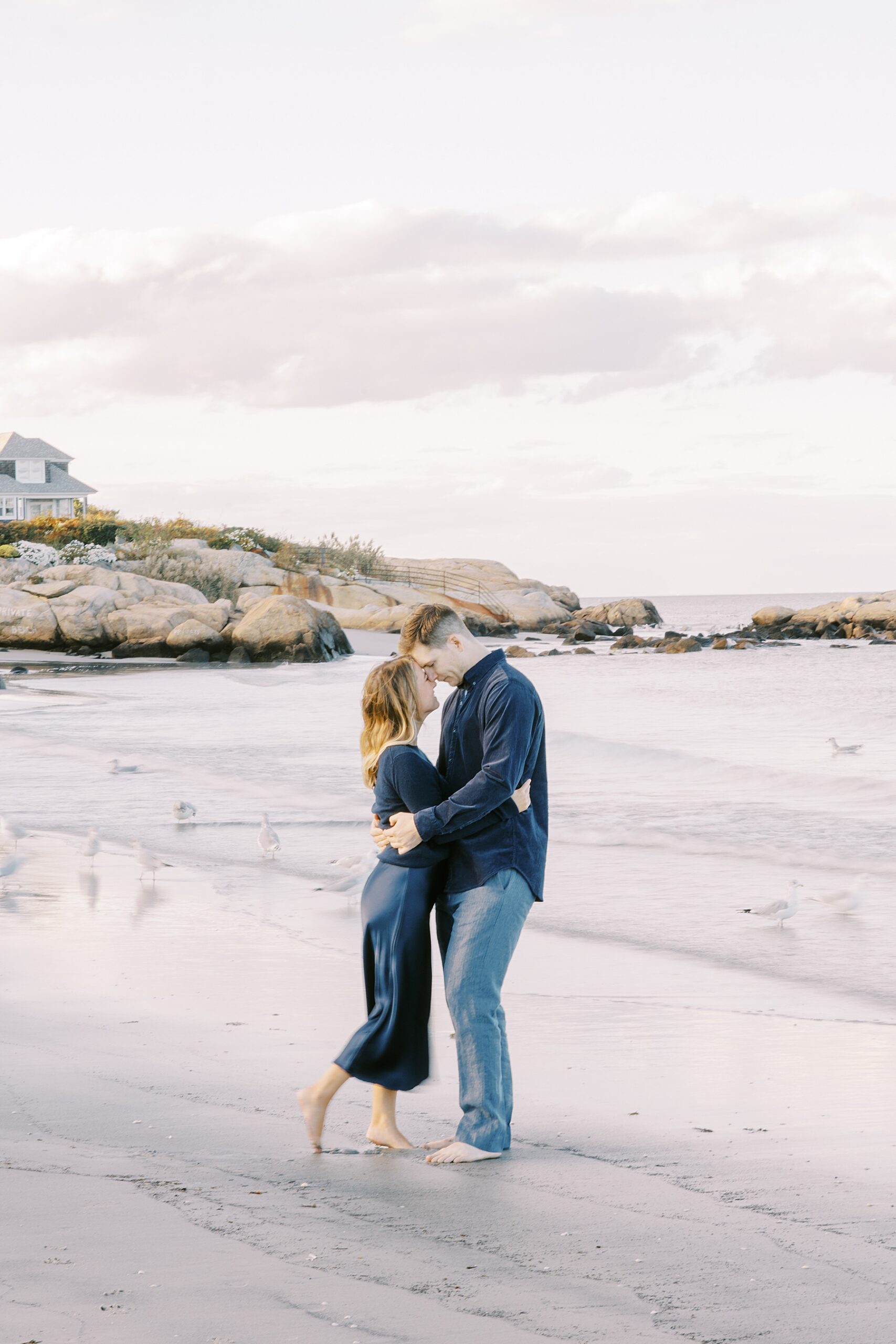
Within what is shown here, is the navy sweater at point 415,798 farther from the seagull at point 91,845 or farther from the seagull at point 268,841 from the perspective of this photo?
the seagull at point 268,841

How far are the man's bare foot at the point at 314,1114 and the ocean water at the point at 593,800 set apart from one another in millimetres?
3823

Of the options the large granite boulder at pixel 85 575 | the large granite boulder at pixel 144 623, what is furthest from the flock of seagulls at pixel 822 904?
the large granite boulder at pixel 85 575

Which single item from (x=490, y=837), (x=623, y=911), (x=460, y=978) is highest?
(x=490, y=837)

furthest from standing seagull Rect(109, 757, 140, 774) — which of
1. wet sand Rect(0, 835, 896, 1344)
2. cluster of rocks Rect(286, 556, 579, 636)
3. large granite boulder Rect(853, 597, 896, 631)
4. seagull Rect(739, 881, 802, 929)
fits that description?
large granite boulder Rect(853, 597, 896, 631)

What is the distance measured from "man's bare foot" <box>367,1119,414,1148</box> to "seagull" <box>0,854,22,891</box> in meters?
5.97

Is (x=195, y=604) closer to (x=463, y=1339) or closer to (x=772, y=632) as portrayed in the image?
(x=772, y=632)

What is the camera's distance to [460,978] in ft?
15.8

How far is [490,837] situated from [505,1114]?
965 mm

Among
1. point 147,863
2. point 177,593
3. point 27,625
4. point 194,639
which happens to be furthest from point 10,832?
point 177,593

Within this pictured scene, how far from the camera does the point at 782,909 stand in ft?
30.7

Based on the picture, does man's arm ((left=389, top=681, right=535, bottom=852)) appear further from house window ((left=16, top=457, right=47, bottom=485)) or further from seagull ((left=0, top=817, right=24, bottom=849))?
house window ((left=16, top=457, right=47, bottom=485))

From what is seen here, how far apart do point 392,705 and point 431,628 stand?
296 mm

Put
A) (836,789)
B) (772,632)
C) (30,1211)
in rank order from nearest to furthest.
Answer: (30,1211) → (836,789) → (772,632)

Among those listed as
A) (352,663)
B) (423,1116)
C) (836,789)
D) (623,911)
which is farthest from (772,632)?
(423,1116)
